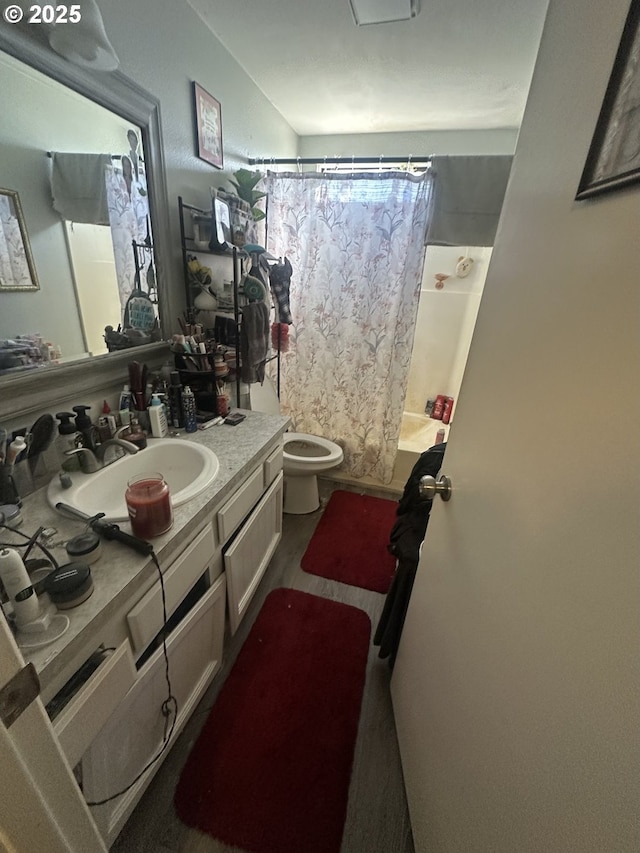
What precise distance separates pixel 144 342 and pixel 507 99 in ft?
7.23

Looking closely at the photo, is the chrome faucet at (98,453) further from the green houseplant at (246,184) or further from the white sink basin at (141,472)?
the green houseplant at (246,184)

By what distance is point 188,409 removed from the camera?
1281mm

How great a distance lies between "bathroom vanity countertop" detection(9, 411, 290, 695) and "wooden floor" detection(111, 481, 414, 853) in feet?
2.41

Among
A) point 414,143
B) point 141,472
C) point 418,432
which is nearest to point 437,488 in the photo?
point 141,472

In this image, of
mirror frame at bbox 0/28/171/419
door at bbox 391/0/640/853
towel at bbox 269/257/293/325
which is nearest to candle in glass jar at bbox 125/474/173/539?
mirror frame at bbox 0/28/171/419

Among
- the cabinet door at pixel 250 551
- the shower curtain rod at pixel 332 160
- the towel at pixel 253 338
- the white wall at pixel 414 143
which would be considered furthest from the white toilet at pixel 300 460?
the white wall at pixel 414 143

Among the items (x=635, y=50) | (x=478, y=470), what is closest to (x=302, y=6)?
(x=635, y=50)

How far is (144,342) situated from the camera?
130 centimetres

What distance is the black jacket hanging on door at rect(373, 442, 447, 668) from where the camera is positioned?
1.16 metres

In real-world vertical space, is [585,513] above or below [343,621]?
above

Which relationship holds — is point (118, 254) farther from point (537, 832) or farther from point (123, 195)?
point (537, 832)

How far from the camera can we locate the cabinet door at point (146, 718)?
0.74 m

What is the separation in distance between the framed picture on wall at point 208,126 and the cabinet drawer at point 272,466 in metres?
1.31

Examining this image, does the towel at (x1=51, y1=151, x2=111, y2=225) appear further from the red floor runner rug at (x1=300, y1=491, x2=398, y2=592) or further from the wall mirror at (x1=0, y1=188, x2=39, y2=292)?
the red floor runner rug at (x1=300, y1=491, x2=398, y2=592)
